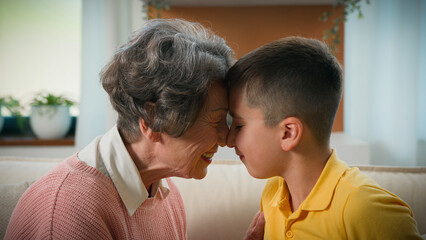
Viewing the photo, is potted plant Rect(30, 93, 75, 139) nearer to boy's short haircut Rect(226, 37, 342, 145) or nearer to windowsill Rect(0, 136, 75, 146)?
windowsill Rect(0, 136, 75, 146)

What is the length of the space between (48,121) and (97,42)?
877mm

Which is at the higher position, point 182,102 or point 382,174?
point 182,102

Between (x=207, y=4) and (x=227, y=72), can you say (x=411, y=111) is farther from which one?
(x=227, y=72)

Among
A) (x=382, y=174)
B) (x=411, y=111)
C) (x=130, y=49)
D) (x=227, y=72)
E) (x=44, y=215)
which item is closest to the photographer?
(x=44, y=215)

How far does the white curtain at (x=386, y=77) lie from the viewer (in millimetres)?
2762

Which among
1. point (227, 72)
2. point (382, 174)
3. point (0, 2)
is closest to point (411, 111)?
point (382, 174)

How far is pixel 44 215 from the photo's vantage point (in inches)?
42.2

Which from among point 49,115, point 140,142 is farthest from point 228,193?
point 49,115

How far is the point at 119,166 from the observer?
1.27 m

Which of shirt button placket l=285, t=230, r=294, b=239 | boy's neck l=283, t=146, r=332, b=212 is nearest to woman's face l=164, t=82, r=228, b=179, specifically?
boy's neck l=283, t=146, r=332, b=212

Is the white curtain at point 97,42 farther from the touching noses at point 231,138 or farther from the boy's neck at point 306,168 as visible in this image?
the boy's neck at point 306,168

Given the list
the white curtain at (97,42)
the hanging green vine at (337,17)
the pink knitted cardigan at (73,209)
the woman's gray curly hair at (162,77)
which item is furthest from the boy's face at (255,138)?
the white curtain at (97,42)

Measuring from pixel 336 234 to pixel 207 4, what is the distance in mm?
2198

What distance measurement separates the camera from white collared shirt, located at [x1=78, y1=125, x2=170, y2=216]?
1.25 m
